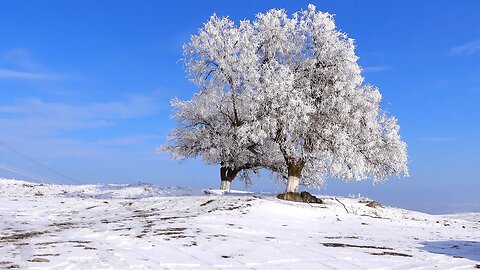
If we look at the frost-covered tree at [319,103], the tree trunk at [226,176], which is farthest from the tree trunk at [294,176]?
the tree trunk at [226,176]

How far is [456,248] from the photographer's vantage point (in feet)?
42.9

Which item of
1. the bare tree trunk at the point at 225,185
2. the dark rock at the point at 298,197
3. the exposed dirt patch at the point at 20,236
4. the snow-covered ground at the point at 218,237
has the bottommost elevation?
the exposed dirt patch at the point at 20,236

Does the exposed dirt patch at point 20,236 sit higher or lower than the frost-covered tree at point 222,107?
lower

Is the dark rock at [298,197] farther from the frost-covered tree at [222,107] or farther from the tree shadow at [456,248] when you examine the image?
the tree shadow at [456,248]

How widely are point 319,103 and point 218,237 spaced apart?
43.9 ft

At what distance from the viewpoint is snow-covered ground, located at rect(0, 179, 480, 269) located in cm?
990

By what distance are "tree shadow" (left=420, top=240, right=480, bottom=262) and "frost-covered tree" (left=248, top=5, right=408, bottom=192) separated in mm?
9749

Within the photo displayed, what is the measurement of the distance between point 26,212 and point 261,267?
Answer: 15421 mm

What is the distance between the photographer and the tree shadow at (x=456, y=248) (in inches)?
465

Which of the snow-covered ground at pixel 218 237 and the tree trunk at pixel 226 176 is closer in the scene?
the snow-covered ground at pixel 218 237

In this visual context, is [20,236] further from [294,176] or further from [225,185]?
[225,185]

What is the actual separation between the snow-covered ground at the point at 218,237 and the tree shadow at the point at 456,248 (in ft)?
0.10

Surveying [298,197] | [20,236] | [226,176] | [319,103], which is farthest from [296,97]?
[20,236]

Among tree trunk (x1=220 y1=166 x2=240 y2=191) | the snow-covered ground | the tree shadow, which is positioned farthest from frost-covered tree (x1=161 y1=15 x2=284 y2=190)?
the tree shadow
